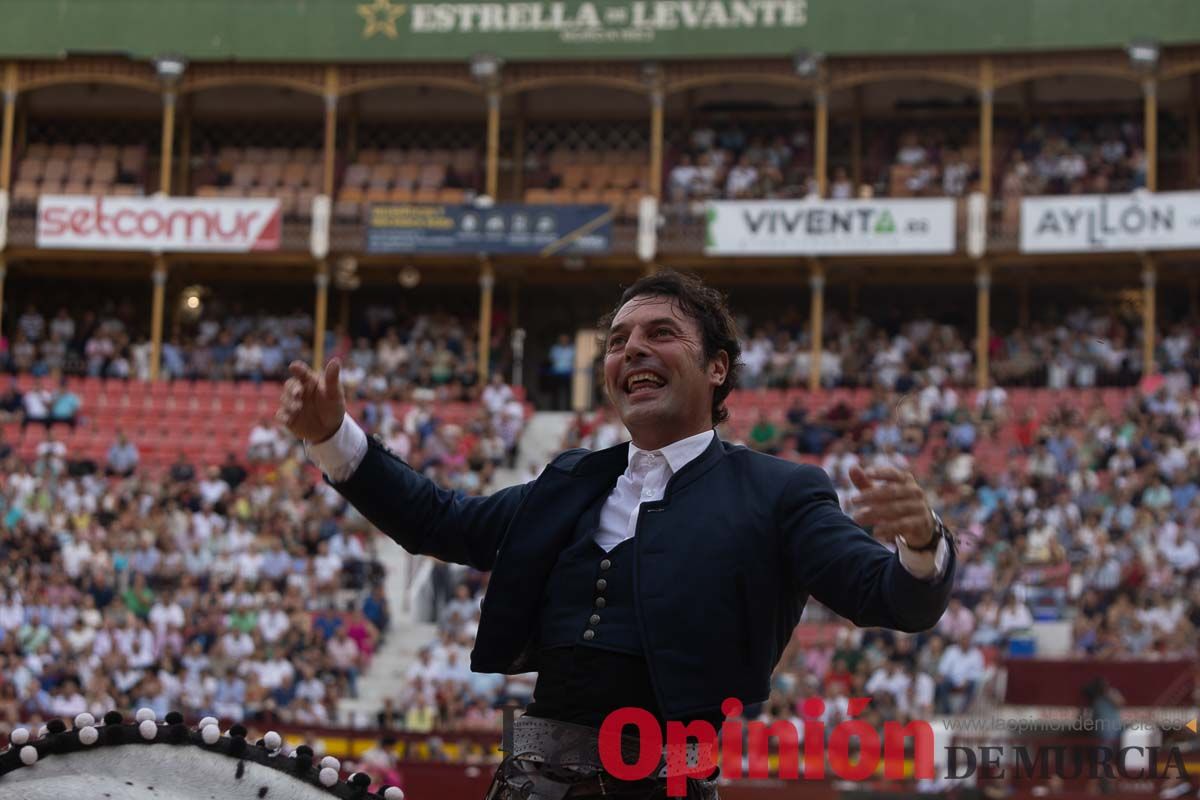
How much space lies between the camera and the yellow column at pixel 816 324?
24344mm

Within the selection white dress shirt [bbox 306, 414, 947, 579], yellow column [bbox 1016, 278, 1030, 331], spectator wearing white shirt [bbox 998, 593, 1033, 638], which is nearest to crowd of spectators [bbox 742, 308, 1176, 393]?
yellow column [bbox 1016, 278, 1030, 331]

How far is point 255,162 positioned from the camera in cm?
2847

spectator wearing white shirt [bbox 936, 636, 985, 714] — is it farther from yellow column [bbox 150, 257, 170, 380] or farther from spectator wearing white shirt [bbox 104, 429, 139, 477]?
yellow column [bbox 150, 257, 170, 380]

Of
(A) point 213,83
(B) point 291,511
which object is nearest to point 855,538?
(B) point 291,511

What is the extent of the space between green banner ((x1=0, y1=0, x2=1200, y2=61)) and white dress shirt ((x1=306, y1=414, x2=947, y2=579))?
22.8m

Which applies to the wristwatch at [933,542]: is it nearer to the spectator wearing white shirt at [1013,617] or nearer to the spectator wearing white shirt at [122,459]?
the spectator wearing white shirt at [1013,617]

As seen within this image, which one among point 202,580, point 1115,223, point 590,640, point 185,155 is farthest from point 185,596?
point 590,640

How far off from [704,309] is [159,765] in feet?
4.11

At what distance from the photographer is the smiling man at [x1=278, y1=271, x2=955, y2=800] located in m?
2.96

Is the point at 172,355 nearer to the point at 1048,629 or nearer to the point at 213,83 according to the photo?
the point at 213,83

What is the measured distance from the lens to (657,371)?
3211 mm

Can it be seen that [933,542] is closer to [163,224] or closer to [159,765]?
[159,765]

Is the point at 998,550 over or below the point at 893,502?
below

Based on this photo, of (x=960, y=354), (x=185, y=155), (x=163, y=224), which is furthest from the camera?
(x=185, y=155)
